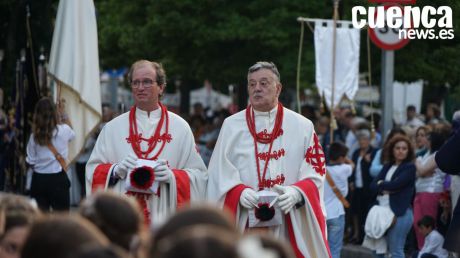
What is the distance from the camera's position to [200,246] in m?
3.75

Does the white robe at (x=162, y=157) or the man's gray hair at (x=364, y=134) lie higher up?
the white robe at (x=162, y=157)

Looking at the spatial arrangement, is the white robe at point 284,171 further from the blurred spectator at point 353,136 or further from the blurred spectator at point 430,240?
the blurred spectator at point 353,136

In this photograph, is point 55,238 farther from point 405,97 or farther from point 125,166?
point 405,97

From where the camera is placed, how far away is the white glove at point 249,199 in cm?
891

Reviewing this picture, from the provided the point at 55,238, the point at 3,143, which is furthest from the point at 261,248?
the point at 3,143

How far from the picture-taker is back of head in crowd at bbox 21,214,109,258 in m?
4.30

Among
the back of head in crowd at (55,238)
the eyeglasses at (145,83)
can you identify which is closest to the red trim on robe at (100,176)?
the eyeglasses at (145,83)

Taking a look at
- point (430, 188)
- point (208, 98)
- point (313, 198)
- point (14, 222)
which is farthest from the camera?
point (208, 98)

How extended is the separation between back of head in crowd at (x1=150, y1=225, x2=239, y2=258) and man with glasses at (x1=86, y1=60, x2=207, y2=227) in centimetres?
524

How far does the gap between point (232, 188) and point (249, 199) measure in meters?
0.19

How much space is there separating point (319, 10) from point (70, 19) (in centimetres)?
771

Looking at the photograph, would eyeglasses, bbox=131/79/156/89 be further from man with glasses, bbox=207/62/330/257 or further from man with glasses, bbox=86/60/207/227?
man with glasses, bbox=207/62/330/257

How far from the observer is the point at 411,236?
1509 cm

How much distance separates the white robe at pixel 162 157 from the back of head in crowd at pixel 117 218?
408 cm
